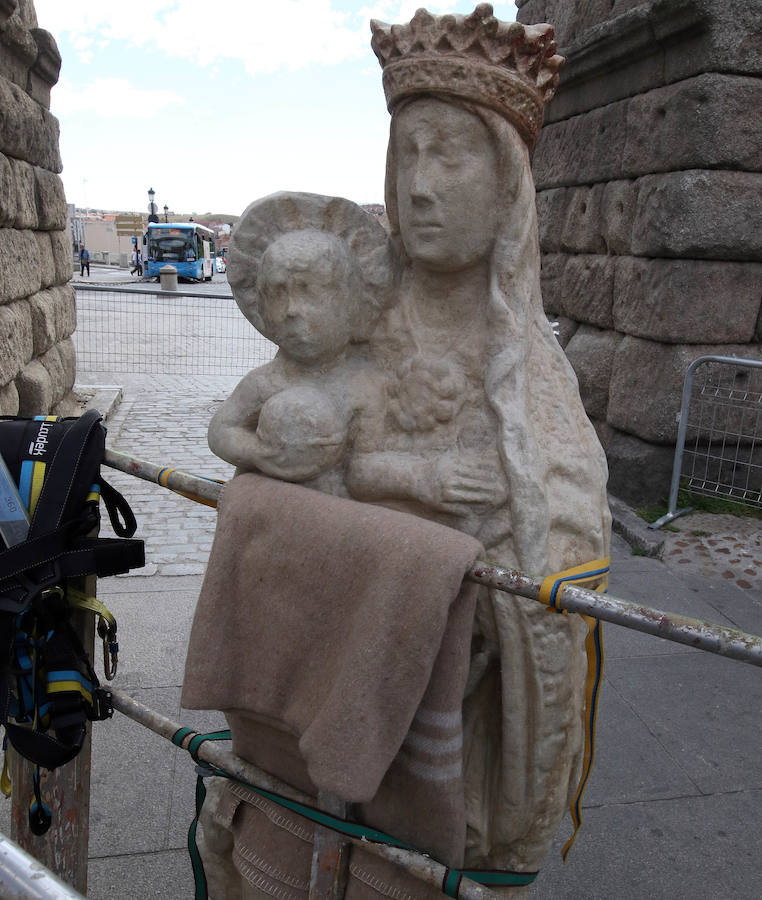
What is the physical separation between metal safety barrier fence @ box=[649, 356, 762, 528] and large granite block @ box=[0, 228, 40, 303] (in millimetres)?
4586

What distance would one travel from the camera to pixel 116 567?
5.62ft

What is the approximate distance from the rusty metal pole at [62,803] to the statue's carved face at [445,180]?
1104mm

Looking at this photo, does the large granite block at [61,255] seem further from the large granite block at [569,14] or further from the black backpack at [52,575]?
the black backpack at [52,575]

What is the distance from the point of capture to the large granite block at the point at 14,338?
5336 mm

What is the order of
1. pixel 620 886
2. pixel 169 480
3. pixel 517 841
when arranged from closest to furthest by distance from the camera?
pixel 517 841 → pixel 169 480 → pixel 620 886

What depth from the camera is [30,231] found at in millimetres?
6469

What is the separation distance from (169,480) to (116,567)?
0.22 meters

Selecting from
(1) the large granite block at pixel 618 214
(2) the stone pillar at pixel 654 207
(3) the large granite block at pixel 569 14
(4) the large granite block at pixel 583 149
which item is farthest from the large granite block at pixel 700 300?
(3) the large granite block at pixel 569 14

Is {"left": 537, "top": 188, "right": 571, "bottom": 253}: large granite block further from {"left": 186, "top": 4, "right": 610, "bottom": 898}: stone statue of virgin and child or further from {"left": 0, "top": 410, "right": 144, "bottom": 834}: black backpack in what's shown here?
{"left": 0, "top": 410, "right": 144, "bottom": 834}: black backpack

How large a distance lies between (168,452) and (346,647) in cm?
607

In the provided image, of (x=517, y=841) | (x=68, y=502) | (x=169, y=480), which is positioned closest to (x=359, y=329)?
(x=169, y=480)

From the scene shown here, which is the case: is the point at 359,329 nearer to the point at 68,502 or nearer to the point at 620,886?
the point at 68,502

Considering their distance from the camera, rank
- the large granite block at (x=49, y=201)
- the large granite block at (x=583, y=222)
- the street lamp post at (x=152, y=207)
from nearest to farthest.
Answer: the large granite block at (x=583, y=222) → the large granite block at (x=49, y=201) → the street lamp post at (x=152, y=207)

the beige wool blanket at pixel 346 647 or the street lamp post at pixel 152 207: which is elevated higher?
the street lamp post at pixel 152 207
